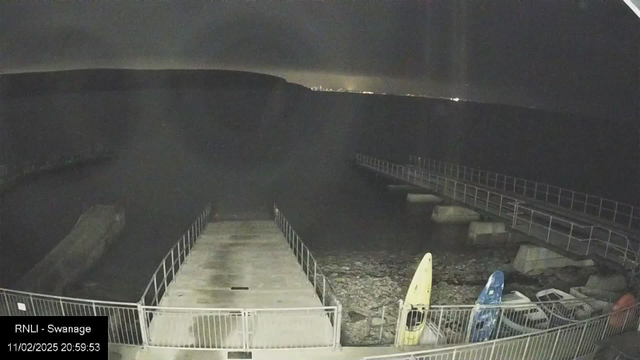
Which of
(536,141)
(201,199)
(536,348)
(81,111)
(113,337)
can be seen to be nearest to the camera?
(536,348)

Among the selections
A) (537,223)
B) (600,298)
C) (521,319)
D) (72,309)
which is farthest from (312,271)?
(537,223)

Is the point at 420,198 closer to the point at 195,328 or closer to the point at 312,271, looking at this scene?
the point at 312,271

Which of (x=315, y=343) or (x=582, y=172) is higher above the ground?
(x=582, y=172)

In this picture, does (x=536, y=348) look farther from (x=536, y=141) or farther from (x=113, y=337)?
(x=536, y=141)

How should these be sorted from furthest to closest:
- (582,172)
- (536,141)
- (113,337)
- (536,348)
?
(536,141) → (582,172) → (113,337) → (536,348)

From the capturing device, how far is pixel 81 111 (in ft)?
12.7

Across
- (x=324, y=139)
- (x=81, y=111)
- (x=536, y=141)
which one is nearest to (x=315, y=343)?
(x=81, y=111)

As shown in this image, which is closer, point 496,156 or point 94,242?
point 94,242

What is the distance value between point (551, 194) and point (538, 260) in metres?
1.47

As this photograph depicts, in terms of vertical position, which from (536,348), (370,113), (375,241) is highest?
(370,113)

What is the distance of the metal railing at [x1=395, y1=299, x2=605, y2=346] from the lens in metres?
2.64

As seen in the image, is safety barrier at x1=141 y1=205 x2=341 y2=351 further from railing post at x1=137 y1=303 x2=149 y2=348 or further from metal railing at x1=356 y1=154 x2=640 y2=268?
metal railing at x1=356 y1=154 x2=640 y2=268

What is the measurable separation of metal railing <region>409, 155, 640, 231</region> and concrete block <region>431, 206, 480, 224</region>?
0.53 m

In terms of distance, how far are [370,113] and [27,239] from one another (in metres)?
4.37
